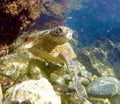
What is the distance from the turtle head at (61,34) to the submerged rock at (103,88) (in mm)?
1296

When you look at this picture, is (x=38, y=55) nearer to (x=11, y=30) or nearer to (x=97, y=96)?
(x=11, y=30)

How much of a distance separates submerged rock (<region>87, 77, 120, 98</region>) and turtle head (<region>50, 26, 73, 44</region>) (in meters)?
1.30

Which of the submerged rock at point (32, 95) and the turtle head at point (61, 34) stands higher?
the submerged rock at point (32, 95)

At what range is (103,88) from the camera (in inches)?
204

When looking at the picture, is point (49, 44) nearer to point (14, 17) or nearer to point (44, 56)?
point (44, 56)

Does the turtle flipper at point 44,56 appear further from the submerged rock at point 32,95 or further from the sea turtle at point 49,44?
the submerged rock at point 32,95

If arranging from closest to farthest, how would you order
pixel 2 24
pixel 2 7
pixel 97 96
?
pixel 2 7, pixel 2 24, pixel 97 96

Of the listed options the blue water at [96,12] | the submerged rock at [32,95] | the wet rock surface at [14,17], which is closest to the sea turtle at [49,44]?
the wet rock surface at [14,17]

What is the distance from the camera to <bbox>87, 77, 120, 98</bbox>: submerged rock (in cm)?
502

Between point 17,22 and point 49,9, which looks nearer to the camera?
point 17,22

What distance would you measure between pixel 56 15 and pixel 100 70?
5988 millimetres

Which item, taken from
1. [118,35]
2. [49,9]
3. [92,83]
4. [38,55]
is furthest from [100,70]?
[118,35]

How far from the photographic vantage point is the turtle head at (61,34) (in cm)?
486

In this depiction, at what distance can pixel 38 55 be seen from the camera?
4.62 m
